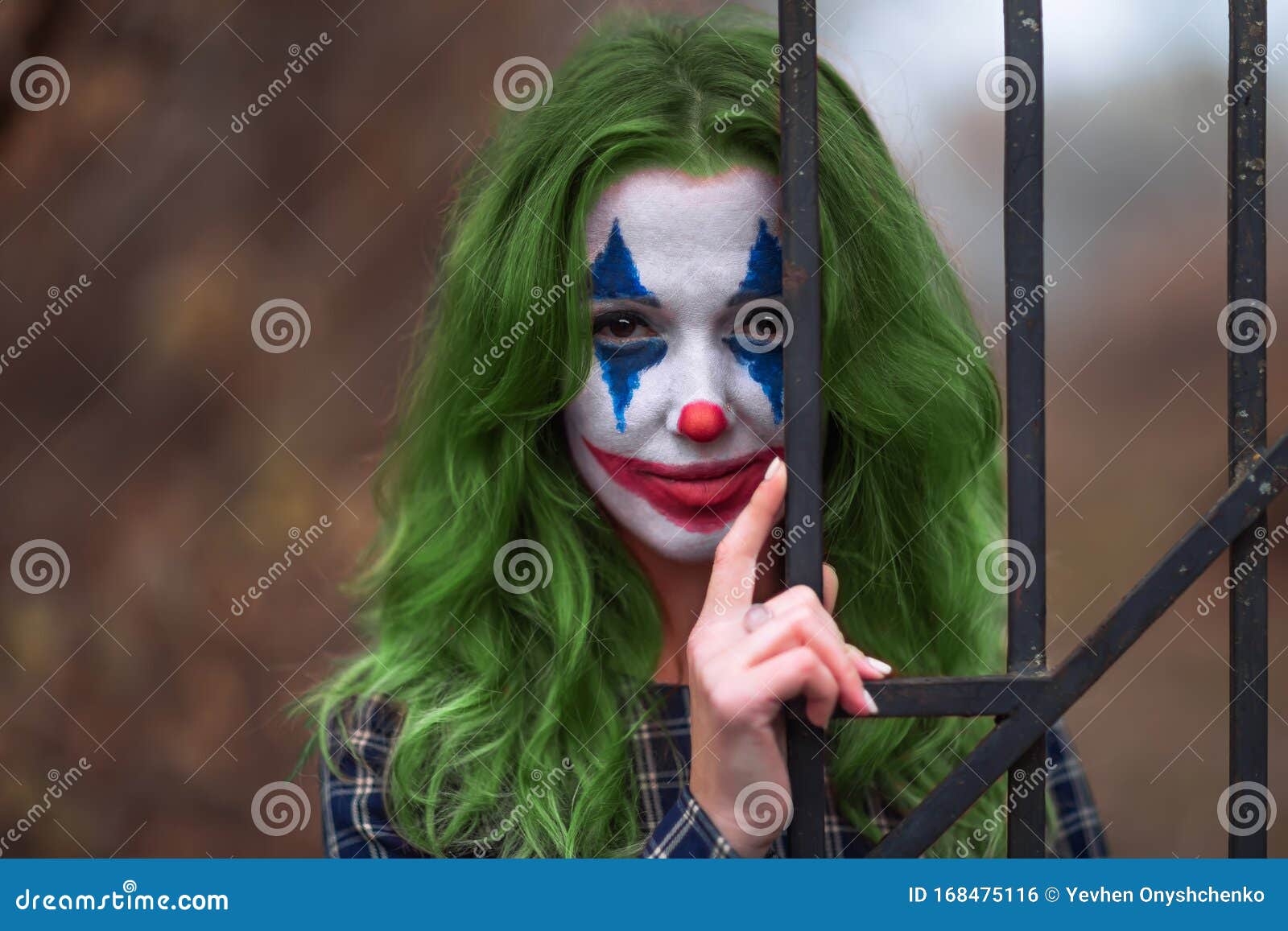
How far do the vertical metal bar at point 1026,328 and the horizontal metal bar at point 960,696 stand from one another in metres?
0.03

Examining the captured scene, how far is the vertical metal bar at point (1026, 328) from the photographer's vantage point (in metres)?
1.04

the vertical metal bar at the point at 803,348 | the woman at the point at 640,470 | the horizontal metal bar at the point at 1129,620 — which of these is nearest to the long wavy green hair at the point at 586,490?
the woman at the point at 640,470

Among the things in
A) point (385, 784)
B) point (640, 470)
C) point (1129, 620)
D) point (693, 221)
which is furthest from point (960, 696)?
point (385, 784)

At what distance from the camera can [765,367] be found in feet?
4.16

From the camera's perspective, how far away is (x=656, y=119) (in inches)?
50.6

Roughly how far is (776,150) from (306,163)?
184 cm

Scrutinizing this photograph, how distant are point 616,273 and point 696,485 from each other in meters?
0.23

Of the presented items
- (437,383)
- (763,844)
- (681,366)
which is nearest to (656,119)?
(681,366)

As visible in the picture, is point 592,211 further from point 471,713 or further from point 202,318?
point 202,318

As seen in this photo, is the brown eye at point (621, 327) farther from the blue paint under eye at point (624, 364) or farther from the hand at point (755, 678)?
the hand at point (755, 678)

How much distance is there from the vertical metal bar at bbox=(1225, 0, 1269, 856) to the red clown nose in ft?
1.51

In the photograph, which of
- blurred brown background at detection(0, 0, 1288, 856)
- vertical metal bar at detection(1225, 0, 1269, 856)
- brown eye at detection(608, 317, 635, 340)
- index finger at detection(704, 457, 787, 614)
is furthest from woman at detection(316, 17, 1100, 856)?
blurred brown background at detection(0, 0, 1288, 856)

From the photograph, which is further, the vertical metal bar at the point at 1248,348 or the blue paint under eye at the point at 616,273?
the blue paint under eye at the point at 616,273

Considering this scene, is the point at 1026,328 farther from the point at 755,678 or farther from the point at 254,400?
the point at 254,400
